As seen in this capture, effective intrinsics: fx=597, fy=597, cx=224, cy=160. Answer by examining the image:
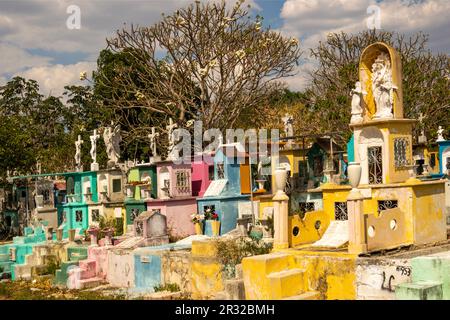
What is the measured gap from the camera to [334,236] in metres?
18.2

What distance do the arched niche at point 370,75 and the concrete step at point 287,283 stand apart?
6.11 m

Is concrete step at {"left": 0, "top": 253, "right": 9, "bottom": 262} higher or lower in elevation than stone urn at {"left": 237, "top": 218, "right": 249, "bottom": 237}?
lower

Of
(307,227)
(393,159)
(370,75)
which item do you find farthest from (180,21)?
(393,159)

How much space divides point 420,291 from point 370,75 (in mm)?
8737

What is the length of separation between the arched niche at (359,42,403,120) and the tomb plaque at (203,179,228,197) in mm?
9946

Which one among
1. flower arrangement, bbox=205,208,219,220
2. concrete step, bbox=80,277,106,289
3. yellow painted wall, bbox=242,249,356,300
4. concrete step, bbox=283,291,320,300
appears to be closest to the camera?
concrete step, bbox=283,291,320,300

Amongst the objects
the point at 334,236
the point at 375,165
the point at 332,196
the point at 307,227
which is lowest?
the point at 334,236

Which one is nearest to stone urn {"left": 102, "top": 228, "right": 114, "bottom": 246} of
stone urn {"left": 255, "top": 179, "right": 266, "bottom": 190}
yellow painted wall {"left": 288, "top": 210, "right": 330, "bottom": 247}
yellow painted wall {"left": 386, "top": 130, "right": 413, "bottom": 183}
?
stone urn {"left": 255, "top": 179, "right": 266, "bottom": 190}

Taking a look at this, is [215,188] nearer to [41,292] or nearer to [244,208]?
[244,208]

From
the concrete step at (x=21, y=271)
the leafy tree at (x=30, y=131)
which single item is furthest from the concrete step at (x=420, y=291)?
the leafy tree at (x=30, y=131)

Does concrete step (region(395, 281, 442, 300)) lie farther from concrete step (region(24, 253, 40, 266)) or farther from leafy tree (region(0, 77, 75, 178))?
leafy tree (region(0, 77, 75, 178))

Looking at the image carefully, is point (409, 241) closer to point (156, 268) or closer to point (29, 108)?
point (156, 268)

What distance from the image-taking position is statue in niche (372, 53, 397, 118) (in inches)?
737
